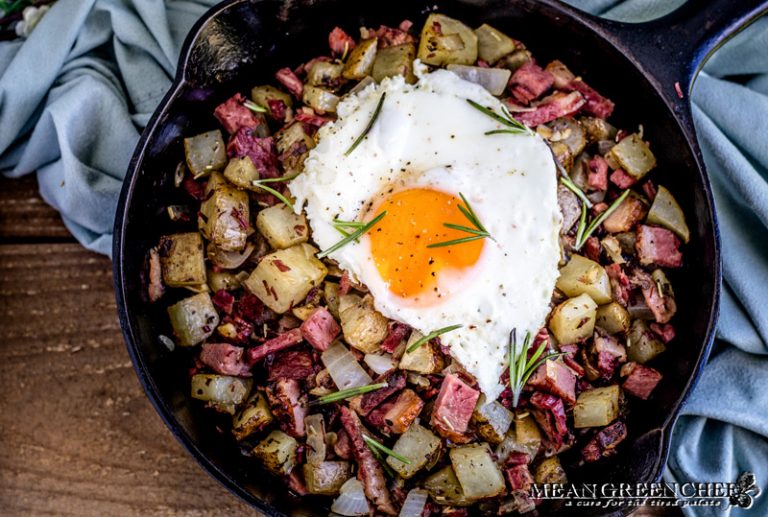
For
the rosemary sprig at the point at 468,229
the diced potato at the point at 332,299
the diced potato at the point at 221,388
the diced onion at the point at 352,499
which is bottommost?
the diced onion at the point at 352,499

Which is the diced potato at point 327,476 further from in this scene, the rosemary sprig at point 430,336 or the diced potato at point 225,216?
the diced potato at point 225,216

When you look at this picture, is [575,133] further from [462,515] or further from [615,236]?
[462,515]

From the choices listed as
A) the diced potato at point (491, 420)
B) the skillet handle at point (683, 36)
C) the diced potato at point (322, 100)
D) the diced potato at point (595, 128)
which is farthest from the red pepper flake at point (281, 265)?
the skillet handle at point (683, 36)

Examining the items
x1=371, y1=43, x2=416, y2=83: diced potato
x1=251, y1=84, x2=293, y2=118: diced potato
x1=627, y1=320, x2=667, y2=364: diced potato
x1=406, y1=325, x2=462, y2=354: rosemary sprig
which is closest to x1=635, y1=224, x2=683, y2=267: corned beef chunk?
x1=627, y1=320, x2=667, y2=364: diced potato

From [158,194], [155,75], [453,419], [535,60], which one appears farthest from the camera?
[155,75]

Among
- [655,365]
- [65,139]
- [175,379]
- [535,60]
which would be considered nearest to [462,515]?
[655,365]

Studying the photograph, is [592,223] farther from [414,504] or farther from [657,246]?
[414,504]

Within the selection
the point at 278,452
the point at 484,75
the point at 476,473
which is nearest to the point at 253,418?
the point at 278,452
